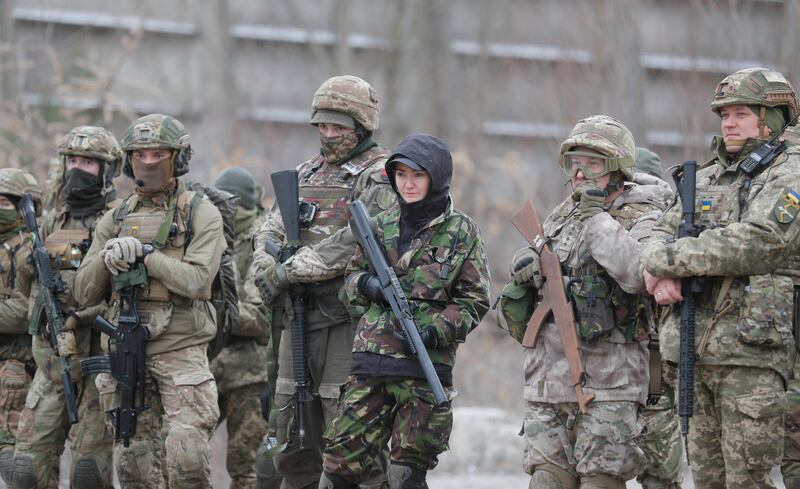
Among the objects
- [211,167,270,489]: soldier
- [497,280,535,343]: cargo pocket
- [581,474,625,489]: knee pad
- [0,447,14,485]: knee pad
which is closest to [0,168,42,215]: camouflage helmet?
[211,167,270,489]: soldier

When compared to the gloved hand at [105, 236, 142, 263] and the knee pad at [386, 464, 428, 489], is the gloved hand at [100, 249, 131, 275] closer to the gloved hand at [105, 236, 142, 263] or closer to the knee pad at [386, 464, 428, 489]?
the gloved hand at [105, 236, 142, 263]

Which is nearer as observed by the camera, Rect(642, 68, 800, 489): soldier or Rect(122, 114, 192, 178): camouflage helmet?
Rect(642, 68, 800, 489): soldier

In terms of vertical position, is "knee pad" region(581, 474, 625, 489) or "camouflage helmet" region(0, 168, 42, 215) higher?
"camouflage helmet" region(0, 168, 42, 215)

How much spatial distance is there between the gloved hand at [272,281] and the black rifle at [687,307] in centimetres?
238

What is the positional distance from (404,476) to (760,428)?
6.01ft

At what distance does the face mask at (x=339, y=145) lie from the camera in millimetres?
8102

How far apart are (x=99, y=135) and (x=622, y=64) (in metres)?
10.4

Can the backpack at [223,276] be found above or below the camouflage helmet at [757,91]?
below

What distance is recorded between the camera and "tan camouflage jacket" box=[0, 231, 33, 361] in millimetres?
9227

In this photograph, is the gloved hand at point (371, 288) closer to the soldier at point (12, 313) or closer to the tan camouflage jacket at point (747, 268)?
the tan camouflage jacket at point (747, 268)

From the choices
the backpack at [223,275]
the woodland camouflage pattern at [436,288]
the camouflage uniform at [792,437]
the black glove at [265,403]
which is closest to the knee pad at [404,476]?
the woodland camouflage pattern at [436,288]

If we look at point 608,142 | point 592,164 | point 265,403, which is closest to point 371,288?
point 592,164

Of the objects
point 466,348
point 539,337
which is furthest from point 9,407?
point 466,348

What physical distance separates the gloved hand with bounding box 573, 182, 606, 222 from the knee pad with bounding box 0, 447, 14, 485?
434 centimetres
